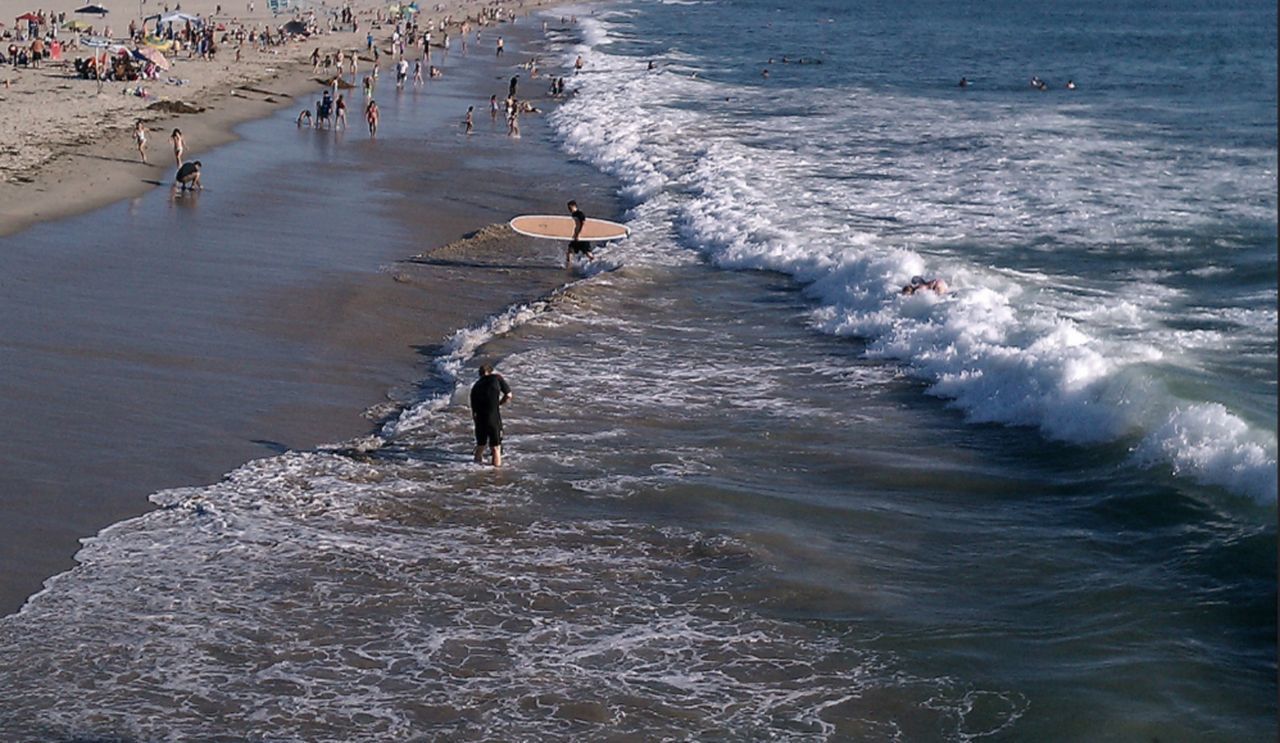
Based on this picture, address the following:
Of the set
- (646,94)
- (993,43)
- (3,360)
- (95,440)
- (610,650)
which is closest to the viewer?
(610,650)

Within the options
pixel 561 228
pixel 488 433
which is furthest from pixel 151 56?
pixel 488 433

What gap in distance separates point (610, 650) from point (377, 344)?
9145 millimetres

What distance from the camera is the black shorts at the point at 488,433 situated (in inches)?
553

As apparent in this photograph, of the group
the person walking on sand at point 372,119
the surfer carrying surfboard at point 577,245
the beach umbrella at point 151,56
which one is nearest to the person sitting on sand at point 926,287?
the surfer carrying surfboard at point 577,245

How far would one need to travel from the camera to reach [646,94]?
5197 cm

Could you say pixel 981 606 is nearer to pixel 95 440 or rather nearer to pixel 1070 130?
pixel 95 440

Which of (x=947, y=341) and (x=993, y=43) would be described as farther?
(x=993, y=43)

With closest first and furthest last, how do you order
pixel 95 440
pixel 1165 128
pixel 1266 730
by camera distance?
1. pixel 1266 730
2. pixel 95 440
3. pixel 1165 128

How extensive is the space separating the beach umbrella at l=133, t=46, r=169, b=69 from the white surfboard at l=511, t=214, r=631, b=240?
75.3 feet

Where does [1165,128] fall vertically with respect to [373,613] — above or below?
above

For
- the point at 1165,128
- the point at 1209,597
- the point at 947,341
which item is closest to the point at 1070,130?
the point at 1165,128

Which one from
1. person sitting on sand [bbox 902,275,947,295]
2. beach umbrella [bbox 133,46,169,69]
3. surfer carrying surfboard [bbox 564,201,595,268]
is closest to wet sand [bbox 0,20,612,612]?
surfer carrying surfboard [bbox 564,201,595,268]

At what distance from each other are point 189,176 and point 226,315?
9.91m

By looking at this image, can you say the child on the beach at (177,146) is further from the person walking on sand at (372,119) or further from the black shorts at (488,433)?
the black shorts at (488,433)
